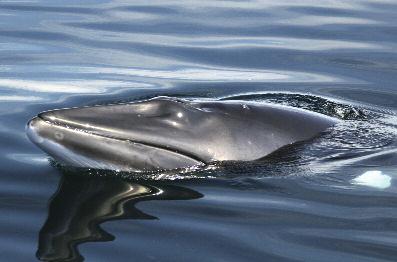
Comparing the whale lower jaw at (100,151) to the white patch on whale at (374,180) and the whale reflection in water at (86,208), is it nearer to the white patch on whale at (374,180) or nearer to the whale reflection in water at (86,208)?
the whale reflection in water at (86,208)

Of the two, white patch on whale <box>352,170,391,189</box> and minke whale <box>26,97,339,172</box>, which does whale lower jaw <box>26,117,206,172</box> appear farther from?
white patch on whale <box>352,170,391,189</box>

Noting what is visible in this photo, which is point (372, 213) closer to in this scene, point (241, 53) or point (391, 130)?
point (391, 130)

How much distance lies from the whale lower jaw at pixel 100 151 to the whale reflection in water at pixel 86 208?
7.2 inches

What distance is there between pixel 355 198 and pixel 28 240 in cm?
306

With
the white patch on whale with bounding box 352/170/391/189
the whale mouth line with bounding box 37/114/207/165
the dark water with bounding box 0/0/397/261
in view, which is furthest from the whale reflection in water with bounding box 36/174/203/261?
the white patch on whale with bounding box 352/170/391/189

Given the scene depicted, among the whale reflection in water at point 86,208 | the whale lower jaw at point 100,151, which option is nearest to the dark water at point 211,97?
the whale reflection in water at point 86,208

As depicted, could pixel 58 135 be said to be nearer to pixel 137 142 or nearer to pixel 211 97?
pixel 137 142

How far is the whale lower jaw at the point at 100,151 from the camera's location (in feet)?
31.8

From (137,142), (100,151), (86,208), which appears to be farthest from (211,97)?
(86,208)

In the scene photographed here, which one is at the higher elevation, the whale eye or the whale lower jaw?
the whale eye

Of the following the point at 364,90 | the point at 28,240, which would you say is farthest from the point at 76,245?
the point at 364,90

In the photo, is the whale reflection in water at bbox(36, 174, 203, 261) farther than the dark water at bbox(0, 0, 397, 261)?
No

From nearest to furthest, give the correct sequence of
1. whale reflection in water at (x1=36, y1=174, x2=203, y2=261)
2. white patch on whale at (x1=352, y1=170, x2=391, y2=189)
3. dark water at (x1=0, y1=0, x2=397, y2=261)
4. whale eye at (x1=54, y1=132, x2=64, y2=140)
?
whale reflection in water at (x1=36, y1=174, x2=203, y2=261), dark water at (x1=0, y1=0, x2=397, y2=261), whale eye at (x1=54, y1=132, x2=64, y2=140), white patch on whale at (x1=352, y1=170, x2=391, y2=189)

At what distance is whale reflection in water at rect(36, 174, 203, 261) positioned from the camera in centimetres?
837
